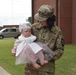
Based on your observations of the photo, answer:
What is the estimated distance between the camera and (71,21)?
27.6 metres

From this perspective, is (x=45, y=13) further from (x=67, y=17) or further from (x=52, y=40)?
(x=67, y=17)

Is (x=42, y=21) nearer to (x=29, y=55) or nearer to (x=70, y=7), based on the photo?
(x=29, y=55)

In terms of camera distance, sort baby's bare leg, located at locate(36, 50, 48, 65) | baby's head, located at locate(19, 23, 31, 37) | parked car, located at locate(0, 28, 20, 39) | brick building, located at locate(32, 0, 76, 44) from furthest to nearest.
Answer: parked car, located at locate(0, 28, 20, 39)
brick building, located at locate(32, 0, 76, 44)
baby's head, located at locate(19, 23, 31, 37)
baby's bare leg, located at locate(36, 50, 48, 65)

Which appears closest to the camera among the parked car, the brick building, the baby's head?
the baby's head

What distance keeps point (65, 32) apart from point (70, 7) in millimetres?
2176

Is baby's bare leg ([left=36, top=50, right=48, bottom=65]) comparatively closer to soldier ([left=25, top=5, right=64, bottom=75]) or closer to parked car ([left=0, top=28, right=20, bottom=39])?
soldier ([left=25, top=5, right=64, bottom=75])

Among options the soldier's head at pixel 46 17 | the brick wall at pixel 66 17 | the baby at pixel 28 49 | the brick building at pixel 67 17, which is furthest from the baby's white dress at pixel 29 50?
the brick wall at pixel 66 17

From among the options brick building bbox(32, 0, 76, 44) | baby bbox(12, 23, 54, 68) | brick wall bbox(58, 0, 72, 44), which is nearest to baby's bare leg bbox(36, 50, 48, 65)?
baby bbox(12, 23, 54, 68)

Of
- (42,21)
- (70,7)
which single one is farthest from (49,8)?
(70,7)

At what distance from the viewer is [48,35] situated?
Answer: 418 centimetres

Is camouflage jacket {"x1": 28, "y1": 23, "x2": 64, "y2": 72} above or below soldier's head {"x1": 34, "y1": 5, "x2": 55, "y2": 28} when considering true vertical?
below

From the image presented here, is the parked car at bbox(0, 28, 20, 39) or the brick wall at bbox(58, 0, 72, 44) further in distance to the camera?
the parked car at bbox(0, 28, 20, 39)

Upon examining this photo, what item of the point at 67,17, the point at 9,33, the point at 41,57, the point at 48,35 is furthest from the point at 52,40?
the point at 9,33

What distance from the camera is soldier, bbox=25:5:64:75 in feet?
13.5
